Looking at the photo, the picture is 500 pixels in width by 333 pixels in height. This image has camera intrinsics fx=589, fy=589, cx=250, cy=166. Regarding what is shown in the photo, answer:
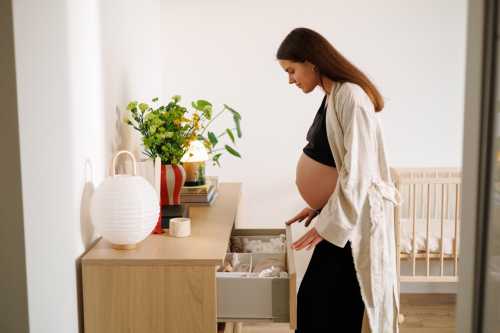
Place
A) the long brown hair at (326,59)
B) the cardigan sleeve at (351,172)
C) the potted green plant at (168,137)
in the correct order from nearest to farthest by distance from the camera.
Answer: the cardigan sleeve at (351,172) → the long brown hair at (326,59) → the potted green plant at (168,137)

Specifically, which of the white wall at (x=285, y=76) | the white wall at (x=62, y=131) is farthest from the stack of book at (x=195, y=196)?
the white wall at (x=285, y=76)

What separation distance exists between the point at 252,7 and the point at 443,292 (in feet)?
7.02

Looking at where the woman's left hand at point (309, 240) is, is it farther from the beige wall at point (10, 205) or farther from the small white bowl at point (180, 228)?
the beige wall at point (10, 205)

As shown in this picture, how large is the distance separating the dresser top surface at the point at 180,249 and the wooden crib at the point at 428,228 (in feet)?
3.89

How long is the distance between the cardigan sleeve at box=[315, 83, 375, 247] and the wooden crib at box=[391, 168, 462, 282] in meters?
1.16

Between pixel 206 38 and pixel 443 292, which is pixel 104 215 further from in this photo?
pixel 443 292

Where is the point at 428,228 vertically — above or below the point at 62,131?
A: below

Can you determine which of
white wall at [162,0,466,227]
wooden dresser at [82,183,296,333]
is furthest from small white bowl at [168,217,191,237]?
white wall at [162,0,466,227]

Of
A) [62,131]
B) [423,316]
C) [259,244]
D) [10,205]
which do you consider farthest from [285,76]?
[10,205]

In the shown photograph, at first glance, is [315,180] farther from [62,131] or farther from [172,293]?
[62,131]

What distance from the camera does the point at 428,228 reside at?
3.10 metres

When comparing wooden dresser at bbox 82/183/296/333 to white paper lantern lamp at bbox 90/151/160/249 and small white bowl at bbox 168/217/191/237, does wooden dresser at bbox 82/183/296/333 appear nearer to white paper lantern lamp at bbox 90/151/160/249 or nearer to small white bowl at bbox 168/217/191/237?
white paper lantern lamp at bbox 90/151/160/249

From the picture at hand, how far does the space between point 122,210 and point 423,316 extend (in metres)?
2.26

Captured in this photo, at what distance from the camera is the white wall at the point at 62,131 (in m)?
1.34
